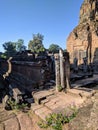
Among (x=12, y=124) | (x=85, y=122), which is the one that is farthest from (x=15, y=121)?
(x=85, y=122)

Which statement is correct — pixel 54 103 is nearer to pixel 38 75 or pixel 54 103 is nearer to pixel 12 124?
pixel 12 124

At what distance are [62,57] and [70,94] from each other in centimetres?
182

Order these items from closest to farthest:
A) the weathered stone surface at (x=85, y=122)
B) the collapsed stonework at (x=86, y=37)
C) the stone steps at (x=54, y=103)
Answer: the weathered stone surface at (x=85, y=122) → the stone steps at (x=54, y=103) → the collapsed stonework at (x=86, y=37)

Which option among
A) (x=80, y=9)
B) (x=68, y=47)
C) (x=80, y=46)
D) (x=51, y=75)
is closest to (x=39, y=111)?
(x=51, y=75)

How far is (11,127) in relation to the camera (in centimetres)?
400

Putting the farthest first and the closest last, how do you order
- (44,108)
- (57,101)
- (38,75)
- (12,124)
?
(38,75)
(57,101)
(44,108)
(12,124)

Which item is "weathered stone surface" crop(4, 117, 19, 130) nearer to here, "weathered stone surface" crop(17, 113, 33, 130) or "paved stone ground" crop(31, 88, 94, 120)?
"weathered stone surface" crop(17, 113, 33, 130)

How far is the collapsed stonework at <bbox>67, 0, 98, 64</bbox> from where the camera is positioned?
56.1 feet

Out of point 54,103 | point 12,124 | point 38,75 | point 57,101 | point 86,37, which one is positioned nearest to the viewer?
point 12,124

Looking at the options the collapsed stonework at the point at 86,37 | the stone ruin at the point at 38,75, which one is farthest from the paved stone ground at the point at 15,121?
the collapsed stonework at the point at 86,37

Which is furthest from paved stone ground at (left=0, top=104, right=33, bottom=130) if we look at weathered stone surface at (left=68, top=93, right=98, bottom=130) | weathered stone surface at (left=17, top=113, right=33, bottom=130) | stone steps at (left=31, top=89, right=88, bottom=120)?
weathered stone surface at (left=68, top=93, right=98, bottom=130)

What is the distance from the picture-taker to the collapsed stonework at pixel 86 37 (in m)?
17.1

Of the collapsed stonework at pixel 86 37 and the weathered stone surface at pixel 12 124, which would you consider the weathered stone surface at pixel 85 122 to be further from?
the collapsed stonework at pixel 86 37

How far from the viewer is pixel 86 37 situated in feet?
57.0
